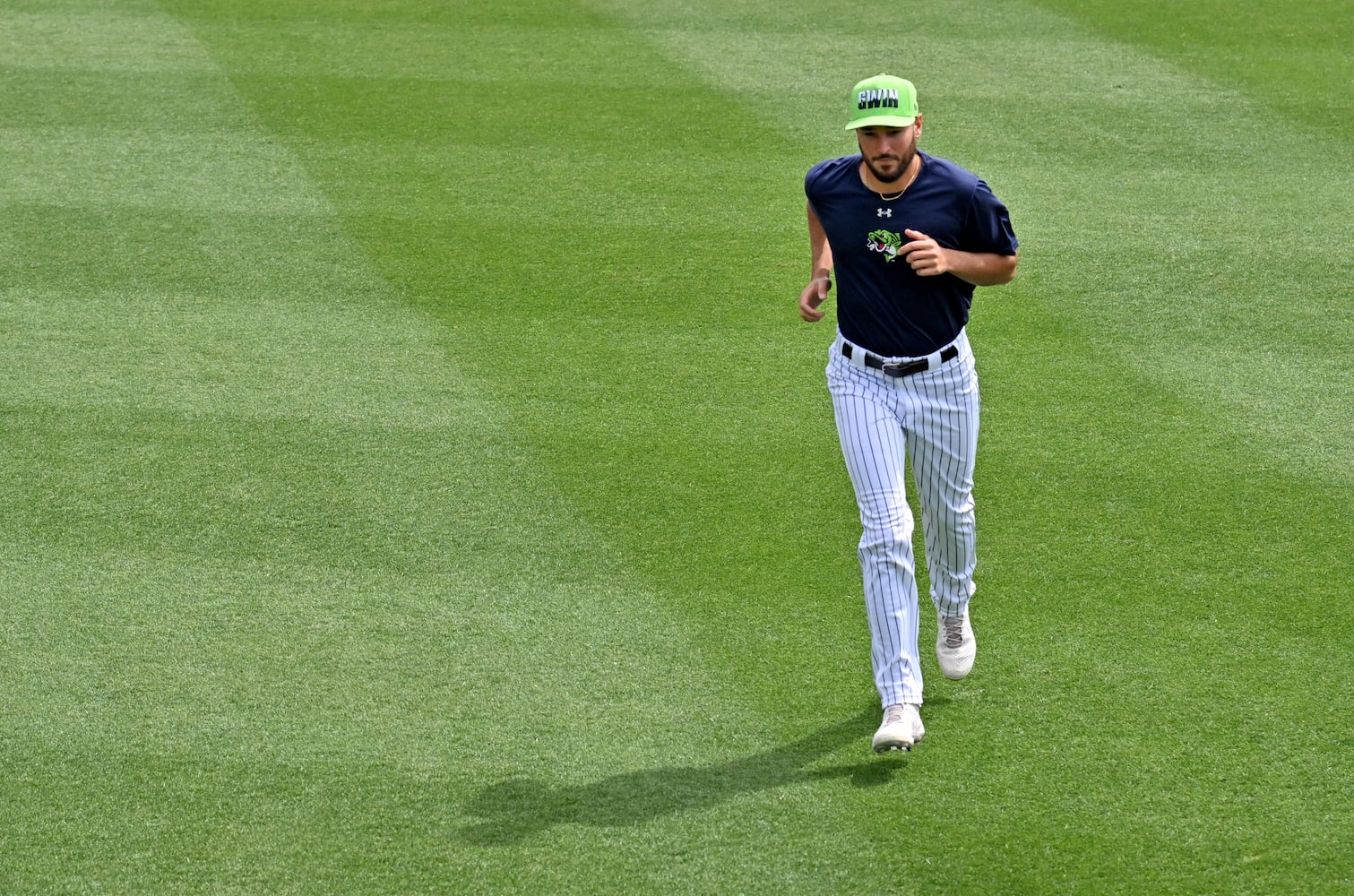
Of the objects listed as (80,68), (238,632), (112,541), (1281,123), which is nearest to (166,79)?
(80,68)

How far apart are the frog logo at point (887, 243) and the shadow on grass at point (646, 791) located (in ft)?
5.64

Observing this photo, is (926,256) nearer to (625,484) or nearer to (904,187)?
(904,187)

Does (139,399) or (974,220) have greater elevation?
(974,220)

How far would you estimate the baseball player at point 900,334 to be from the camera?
17.1 ft

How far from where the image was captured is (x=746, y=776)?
17.3 feet

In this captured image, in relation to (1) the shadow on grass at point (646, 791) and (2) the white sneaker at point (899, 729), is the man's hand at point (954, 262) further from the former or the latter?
(1) the shadow on grass at point (646, 791)

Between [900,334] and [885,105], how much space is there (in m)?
0.79

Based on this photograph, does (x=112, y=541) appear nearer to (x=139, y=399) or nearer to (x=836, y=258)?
(x=139, y=399)

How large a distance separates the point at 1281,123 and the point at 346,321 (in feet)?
24.9

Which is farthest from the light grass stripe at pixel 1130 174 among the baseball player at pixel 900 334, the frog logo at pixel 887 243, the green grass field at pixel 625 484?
the frog logo at pixel 887 243

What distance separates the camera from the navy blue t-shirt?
209 inches

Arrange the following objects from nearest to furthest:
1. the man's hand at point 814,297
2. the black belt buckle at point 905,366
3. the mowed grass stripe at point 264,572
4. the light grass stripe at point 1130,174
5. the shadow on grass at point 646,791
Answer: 1. the shadow on grass at point 646,791
2. the mowed grass stripe at point 264,572
3. the black belt buckle at point 905,366
4. the man's hand at point 814,297
5. the light grass stripe at point 1130,174

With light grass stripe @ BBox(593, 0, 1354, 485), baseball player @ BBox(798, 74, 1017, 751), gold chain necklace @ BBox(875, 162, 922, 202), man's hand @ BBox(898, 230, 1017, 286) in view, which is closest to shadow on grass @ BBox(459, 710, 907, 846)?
baseball player @ BBox(798, 74, 1017, 751)

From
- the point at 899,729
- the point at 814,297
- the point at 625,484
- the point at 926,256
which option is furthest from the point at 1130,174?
the point at 899,729
